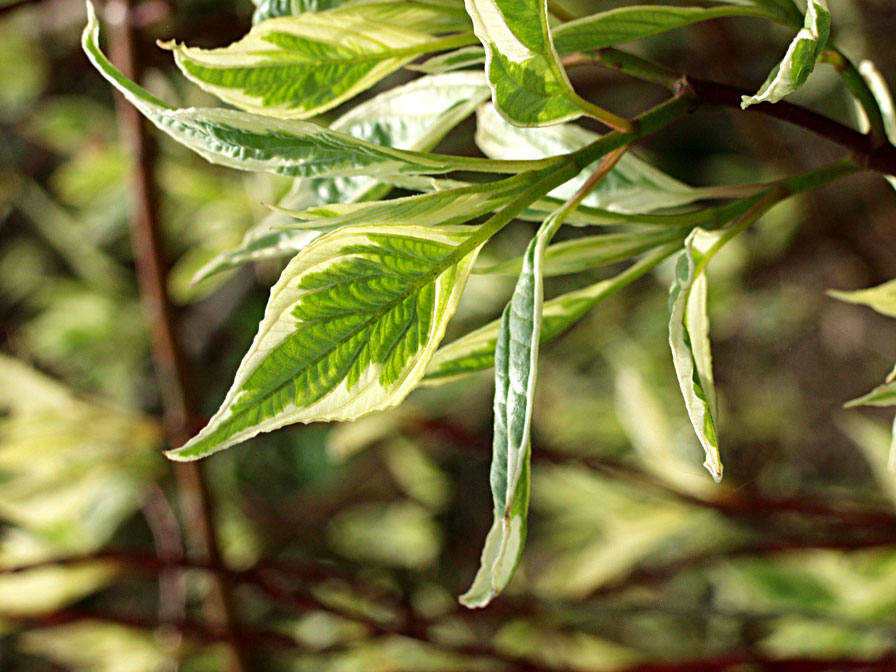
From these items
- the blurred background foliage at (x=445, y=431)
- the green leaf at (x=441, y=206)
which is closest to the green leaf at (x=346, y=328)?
the green leaf at (x=441, y=206)

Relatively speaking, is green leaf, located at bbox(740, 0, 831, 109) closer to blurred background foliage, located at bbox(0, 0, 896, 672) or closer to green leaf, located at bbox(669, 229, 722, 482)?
green leaf, located at bbox(669, 229, 722, 482)

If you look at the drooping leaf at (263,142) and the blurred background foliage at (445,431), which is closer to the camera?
the drooping leaf at (263,142)

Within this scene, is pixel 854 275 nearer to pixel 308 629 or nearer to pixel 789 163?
pixel 789 163

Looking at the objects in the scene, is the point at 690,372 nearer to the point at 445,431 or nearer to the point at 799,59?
the point at 799,59

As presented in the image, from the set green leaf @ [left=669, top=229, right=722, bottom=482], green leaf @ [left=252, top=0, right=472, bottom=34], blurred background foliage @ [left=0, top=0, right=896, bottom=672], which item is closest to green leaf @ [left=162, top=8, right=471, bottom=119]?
green leaf @ [left=252, top=0, right=472, bottom=34]

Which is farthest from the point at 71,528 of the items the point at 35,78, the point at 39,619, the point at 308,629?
the point at 35,78

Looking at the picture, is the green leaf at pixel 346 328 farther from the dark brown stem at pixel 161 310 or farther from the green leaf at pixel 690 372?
the dark brown stem at pixel 161 310
